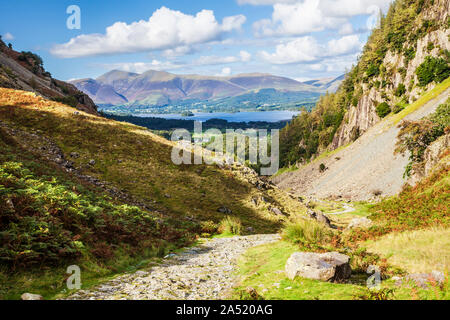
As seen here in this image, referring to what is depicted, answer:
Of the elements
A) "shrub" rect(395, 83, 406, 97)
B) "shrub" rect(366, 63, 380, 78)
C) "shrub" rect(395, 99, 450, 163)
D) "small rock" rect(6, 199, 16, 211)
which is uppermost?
"shrub" rect(366, 63, 380, 78)

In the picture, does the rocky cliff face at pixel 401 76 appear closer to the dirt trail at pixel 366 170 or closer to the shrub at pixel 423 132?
the dirt trail at pixel 366 170

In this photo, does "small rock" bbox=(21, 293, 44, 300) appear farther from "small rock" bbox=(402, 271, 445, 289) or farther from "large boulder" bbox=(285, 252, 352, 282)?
"small rock" bbox=(402, 271, 445, 289)

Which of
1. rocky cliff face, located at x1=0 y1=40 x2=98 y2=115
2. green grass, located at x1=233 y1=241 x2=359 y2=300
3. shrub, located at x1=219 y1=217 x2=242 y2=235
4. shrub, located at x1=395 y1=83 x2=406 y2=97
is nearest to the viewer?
green grass, located at x1=233 y1=241 x2=359 y2=300

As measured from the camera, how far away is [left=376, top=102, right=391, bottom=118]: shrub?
105594 millimetres

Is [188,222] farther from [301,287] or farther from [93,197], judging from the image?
[301,287]

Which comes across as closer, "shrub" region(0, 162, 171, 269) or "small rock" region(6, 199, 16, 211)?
"shrub" region(0, 162, 171, 269)

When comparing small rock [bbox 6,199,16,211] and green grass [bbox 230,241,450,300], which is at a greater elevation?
small rock [bbox 6,199,16,211]

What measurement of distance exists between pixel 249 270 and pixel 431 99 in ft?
305

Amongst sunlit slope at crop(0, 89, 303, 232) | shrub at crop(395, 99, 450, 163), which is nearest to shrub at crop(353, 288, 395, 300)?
sunlit slope at crop(0, 89, 303, 232)

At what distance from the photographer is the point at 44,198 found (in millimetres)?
12211

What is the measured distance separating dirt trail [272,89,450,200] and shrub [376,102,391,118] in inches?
213

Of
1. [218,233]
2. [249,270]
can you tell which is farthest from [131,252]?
[218,233]

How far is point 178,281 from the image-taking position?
390 inches
